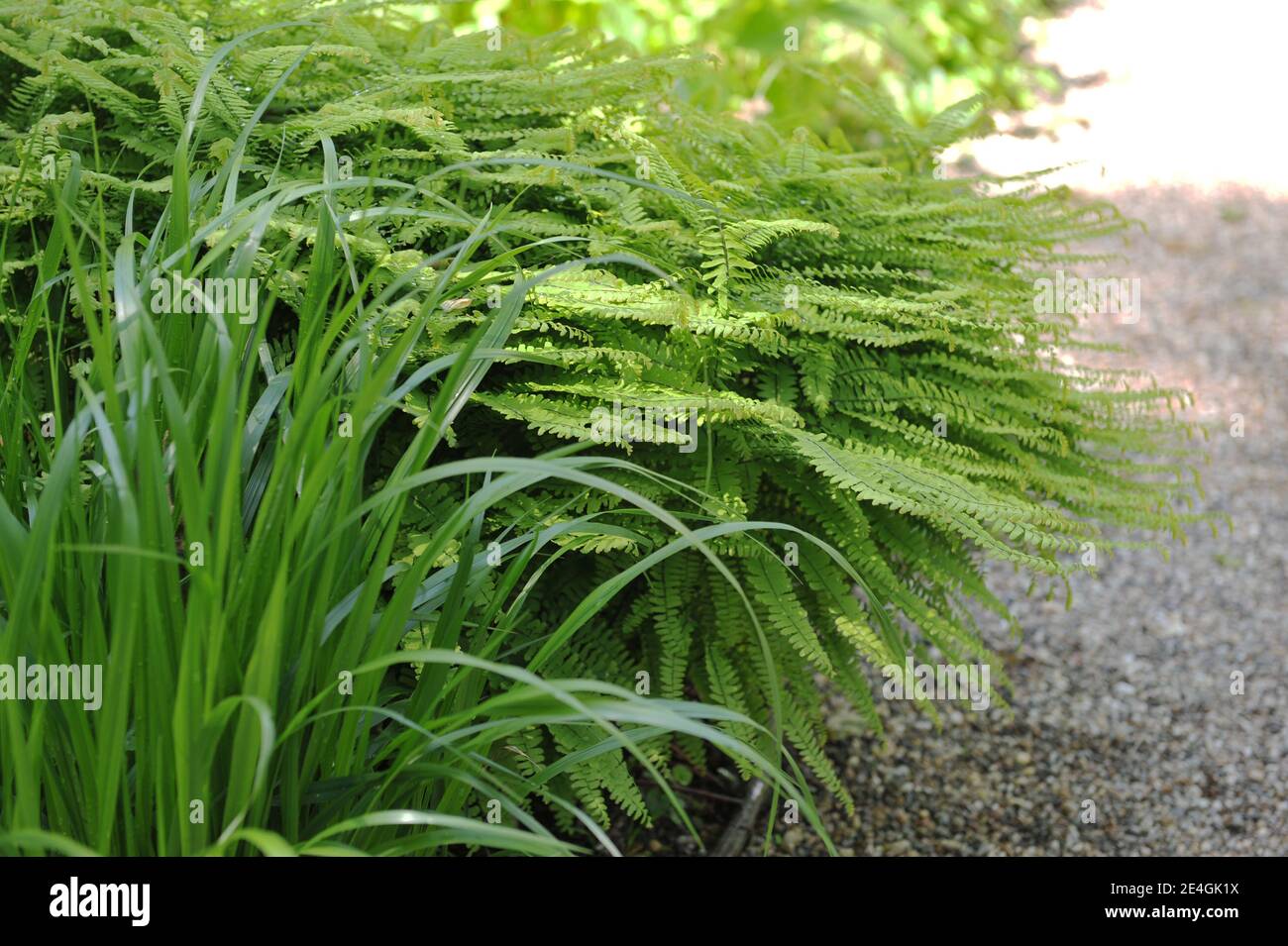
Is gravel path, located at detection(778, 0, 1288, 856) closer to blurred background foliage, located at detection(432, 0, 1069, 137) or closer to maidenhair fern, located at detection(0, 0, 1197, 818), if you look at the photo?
maidenhair fern, located at detection(0, 0, 1197, 818)

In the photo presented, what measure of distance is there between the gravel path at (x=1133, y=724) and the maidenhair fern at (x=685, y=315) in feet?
1.73

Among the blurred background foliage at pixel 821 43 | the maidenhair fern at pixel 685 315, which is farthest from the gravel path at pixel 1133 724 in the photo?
the blurred background foliage at pixel 821 43

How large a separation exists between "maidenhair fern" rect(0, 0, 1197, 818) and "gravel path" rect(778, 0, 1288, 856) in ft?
1.73

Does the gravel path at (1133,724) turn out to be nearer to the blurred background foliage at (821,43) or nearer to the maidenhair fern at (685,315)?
the maidenhair fern at (685,315)

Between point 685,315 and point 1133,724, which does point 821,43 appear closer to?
point 1133,724

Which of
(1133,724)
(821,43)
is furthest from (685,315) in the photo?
(821,43)

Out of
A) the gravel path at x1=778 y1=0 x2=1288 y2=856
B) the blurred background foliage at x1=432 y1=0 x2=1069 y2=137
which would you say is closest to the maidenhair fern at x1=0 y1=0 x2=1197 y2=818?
the gravel path at x1=778 y1=0 x2=1288 y2=856

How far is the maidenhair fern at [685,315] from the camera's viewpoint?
2.13 metres

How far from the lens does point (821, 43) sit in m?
6.75

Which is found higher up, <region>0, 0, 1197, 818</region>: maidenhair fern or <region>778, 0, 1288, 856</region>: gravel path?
<region>0, 0, 1197, 818</region>: maidenhair fern

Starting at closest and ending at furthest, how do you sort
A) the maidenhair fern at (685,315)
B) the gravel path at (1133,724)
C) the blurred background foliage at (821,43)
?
the maidenhair fern at (685,315) → the gravel path at (1133,724) → the blurred background foliage at (821,43)

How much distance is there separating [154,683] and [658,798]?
64.6 inches

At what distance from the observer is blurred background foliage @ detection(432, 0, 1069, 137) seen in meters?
5.25

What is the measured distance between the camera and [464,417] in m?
2.36
